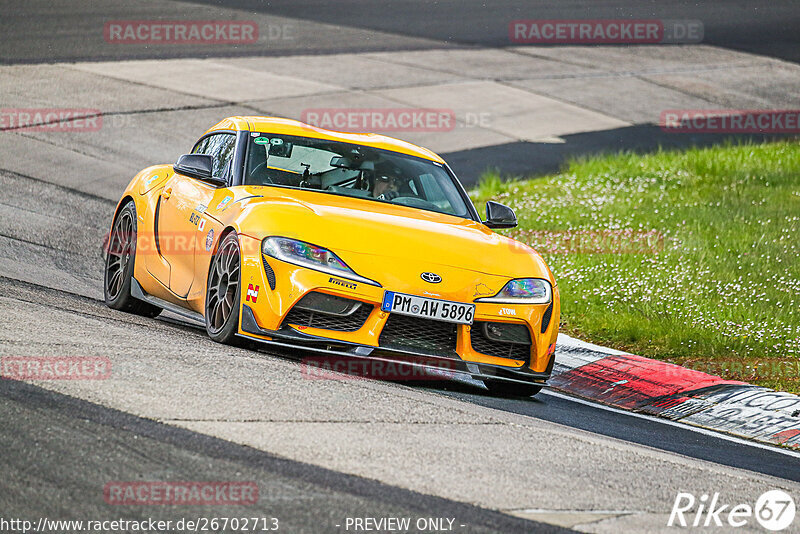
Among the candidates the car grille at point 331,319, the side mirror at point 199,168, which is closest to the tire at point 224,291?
the car grille at point 331,319

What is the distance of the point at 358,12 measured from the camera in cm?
3166

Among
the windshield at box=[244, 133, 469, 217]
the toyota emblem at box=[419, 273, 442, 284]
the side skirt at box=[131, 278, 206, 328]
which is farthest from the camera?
the windshield at box=[244, 133, 469, 217]

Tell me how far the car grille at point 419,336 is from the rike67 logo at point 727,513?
2.22 metres

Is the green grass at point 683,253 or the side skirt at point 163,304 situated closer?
the side skirt at point 163,304

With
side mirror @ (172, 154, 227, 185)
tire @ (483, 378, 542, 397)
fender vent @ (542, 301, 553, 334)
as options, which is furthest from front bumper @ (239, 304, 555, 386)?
side mirror @ (172, 154, 227, 185)

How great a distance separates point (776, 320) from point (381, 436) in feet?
18.4

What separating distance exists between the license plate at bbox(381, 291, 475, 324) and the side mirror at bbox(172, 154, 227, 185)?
1863 millimetres

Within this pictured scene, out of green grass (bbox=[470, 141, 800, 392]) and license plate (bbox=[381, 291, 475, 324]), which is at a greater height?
license plate (bbox=[381, 291, 475, 324])

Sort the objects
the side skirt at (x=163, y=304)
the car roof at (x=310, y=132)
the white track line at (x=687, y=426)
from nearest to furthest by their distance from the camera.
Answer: the white track line at (x=687, y=426)
the side skirt at (x=163, y=304)
the car roof at (x=310, y=132)

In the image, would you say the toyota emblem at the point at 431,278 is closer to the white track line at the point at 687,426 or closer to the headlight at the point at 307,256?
the headlight at the point at 307,256

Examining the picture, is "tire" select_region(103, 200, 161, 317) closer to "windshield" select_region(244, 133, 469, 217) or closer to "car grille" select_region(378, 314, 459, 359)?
"windshield" select_region(244, 133, 469, 217)

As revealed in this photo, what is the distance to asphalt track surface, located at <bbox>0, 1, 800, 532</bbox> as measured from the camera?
489cm

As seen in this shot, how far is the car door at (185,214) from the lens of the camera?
8562 millimetres

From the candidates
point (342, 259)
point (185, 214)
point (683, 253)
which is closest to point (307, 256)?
point (342, 259)
